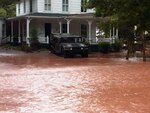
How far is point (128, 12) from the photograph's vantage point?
29.4 meters

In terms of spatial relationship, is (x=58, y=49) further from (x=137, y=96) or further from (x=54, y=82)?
(x=137, y=96)

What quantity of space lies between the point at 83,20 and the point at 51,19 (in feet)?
11.3

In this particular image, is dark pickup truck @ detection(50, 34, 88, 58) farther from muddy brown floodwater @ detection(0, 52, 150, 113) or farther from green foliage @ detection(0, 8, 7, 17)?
green foliage @ detection(0, 8, 7, 17)

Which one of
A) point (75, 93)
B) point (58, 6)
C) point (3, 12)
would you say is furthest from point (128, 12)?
point (3, 12)

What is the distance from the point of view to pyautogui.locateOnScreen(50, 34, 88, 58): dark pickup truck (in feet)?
112

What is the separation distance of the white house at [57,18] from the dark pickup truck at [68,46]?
227 inches

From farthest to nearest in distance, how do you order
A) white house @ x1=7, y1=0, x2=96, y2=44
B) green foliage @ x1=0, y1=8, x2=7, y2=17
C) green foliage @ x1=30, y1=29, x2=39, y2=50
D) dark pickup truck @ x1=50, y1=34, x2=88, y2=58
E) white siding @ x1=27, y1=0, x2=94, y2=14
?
green foliage @ x1=0, y1=8, x2=7, y2=17 < white siding @ x1=27, y1=0, x2=94, y2=14 < white house @ x1=7, y1=0, x2=96, y2=44 < green foliage @ x1=30, y1=29, x2=39, y2=50 < dark pickup truck @ x1=50, y1=34, x2=88, y2=58

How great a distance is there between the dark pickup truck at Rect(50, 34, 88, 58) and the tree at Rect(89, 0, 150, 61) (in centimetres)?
346

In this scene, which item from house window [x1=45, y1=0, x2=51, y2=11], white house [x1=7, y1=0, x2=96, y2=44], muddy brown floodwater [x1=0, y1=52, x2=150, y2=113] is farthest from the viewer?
house window [x1=45, y1=0, x2=51, y2=11]

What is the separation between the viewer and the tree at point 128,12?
28844 mm

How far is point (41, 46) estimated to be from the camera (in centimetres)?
4331

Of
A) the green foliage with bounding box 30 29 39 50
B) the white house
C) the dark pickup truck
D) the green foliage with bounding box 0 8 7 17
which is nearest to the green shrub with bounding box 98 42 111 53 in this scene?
the white house

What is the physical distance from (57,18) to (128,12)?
14585 mm

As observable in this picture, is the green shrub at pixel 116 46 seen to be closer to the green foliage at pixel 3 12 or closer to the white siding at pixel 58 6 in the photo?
the white siding at pixel 58 6
